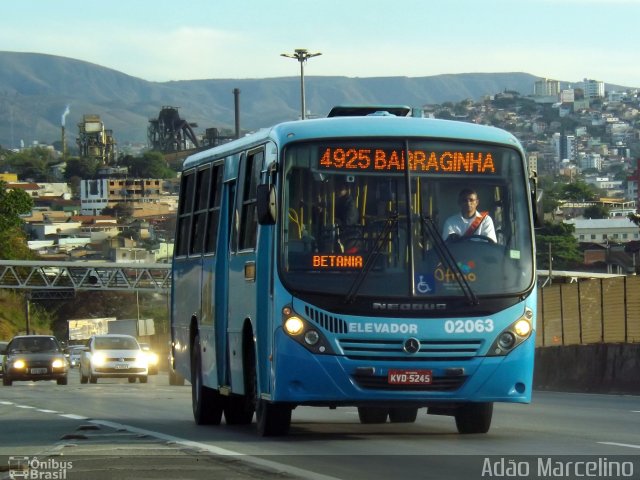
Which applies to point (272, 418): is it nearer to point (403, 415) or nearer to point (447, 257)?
point (447, 257)

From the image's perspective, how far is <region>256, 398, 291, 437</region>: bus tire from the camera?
16.5 m

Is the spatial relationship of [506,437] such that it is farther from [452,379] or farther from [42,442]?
[42,442]

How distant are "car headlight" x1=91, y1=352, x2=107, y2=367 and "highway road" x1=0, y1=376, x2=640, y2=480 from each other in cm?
2124

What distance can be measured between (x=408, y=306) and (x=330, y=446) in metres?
1.47

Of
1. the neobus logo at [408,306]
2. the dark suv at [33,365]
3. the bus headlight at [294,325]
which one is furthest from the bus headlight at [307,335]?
the dark suv at [33,365]

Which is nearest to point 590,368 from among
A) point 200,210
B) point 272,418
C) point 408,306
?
point 200,210

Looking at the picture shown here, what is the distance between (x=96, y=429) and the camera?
18391mm

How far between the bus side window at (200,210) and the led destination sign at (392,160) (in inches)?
158

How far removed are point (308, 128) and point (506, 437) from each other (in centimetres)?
353

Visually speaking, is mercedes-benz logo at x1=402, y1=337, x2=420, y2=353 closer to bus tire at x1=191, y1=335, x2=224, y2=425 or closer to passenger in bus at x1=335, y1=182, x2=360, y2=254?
passenger in bus at x1=335, y1=182, x2=360, y2=254

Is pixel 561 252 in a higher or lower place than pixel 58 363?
higher

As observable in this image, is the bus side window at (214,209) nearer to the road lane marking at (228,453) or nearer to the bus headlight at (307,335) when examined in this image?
the road lane marking at (228,453)

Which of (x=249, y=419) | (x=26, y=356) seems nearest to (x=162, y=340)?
(x=26, y=356)

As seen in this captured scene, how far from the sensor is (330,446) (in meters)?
15.6
